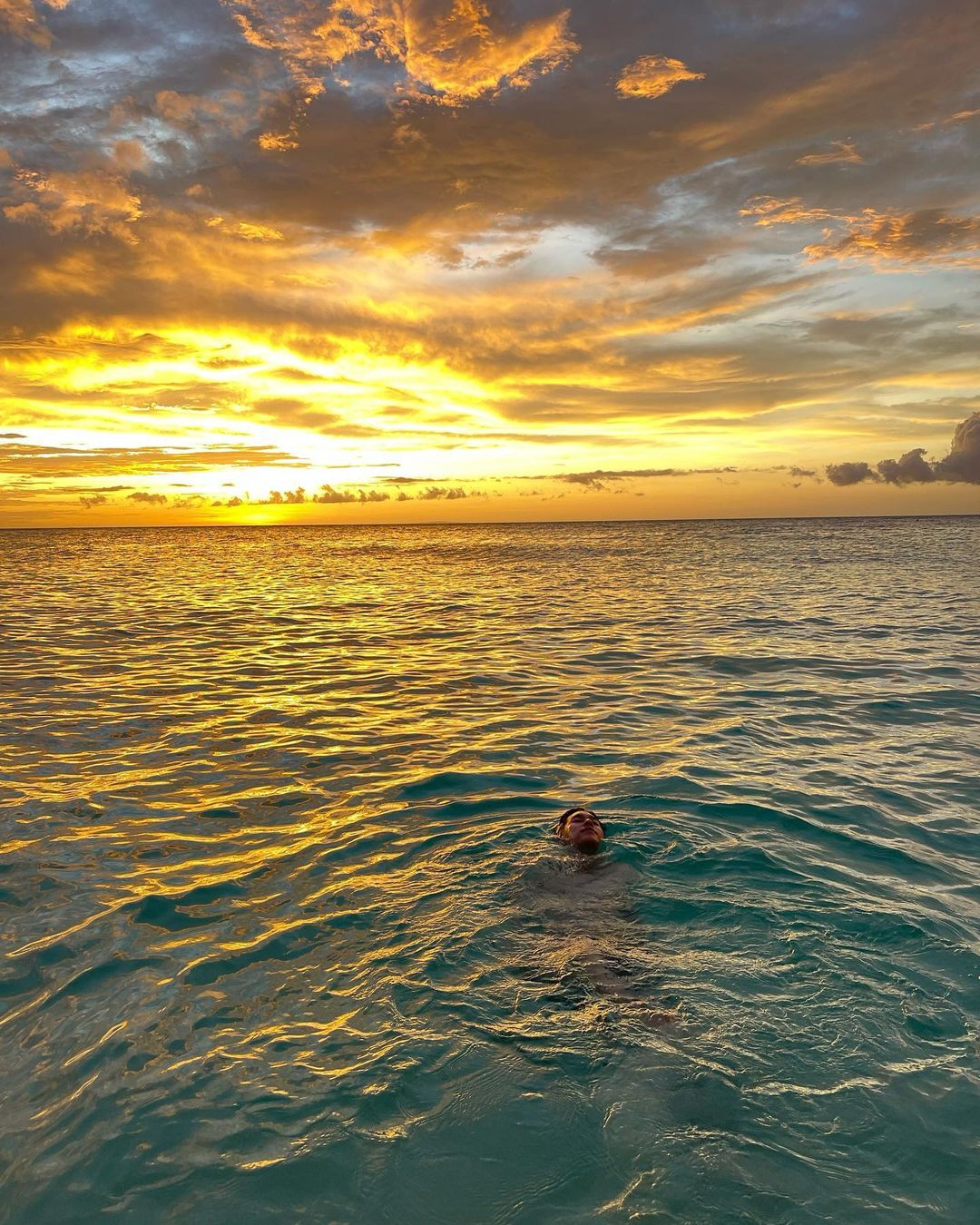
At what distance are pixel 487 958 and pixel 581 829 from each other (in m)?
2.42

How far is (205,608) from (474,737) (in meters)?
25.9

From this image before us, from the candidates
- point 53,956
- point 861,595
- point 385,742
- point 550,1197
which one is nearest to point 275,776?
point 385,742

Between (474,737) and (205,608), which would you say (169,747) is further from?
(205,608)

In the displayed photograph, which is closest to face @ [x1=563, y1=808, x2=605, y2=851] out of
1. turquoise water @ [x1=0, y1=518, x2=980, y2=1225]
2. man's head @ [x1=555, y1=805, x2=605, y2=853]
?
man's head @ [x1=555, y1=805, x2=605, y2=853]

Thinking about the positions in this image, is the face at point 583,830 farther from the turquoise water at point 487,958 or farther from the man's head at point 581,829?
the turquoise water at point 487,958

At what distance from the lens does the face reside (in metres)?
8.51

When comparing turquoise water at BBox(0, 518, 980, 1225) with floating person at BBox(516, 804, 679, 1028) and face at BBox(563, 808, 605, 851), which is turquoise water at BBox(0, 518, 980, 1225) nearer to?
floating person at BBox(516, 804, 679, 1028)

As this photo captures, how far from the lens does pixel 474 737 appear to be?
548 inches

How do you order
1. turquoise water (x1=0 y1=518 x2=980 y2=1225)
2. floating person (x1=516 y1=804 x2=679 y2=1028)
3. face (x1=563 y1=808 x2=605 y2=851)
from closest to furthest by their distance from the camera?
turquoise water (x1=0 y1=518 x2=980 y2=1225) → floating person (x1=516 y1=804 x2=679 y2=1028) → face (x1=563 y1=808 x2=605 y2=851)

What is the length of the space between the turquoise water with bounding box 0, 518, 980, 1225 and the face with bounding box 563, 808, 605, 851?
0.30 metres

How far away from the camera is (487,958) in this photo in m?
6.48

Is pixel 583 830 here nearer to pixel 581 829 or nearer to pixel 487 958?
pixel 581 829

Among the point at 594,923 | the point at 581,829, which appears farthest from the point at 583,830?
the point at 594,923

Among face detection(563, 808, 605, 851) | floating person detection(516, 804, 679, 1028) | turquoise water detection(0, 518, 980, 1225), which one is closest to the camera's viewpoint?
turquoise water detection(0, 518, 980, 1225)
